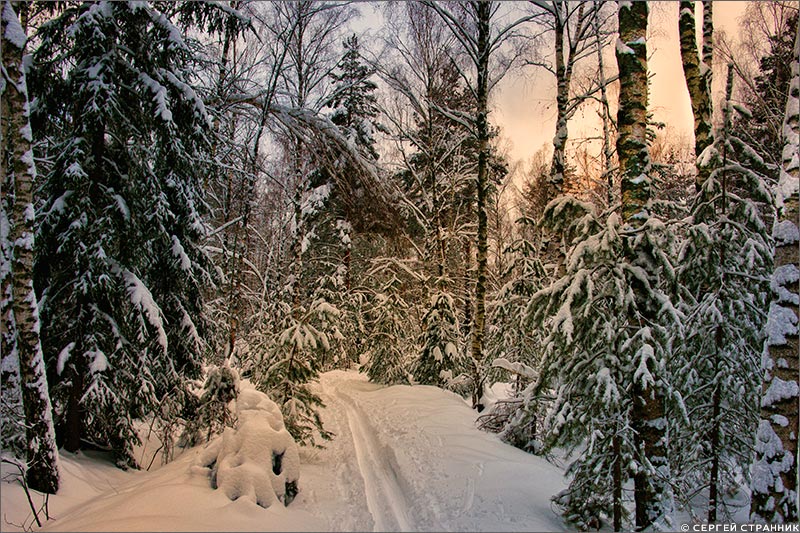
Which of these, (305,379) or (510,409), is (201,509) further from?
(510,409)

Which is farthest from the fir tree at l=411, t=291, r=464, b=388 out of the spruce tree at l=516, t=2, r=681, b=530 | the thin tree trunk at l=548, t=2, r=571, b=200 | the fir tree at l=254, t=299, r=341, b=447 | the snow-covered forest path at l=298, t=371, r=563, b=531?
the spruce tree at l=516, t=2, r=681, b=530

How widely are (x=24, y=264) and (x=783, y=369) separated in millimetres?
9310

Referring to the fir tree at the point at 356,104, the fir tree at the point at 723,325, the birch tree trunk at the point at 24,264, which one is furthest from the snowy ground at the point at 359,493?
the fir tree at the point at 356,104

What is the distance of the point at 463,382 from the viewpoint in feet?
42.2

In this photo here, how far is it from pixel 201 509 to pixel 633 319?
209 inches

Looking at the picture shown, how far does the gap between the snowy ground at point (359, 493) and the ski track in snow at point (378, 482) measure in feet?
0.06

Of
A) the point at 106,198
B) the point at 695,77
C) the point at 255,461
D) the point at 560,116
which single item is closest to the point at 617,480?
the point at 255,461

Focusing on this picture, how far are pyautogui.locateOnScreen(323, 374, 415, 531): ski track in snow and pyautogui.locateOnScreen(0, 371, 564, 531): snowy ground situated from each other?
0.06 feet

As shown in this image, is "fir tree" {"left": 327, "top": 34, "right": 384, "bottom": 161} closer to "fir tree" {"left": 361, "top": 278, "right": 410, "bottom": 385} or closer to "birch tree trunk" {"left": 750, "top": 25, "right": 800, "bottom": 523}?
"fir tree" {"left": 361, "top": 278, "right": 410, "bottom": 385}

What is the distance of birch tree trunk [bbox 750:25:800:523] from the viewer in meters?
4.52

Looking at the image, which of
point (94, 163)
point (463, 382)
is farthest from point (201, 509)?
point (463, 382)

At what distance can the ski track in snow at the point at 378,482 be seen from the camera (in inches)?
204

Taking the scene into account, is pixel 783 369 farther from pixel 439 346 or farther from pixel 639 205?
pixel 439 346

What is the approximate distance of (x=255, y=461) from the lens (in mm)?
5512
